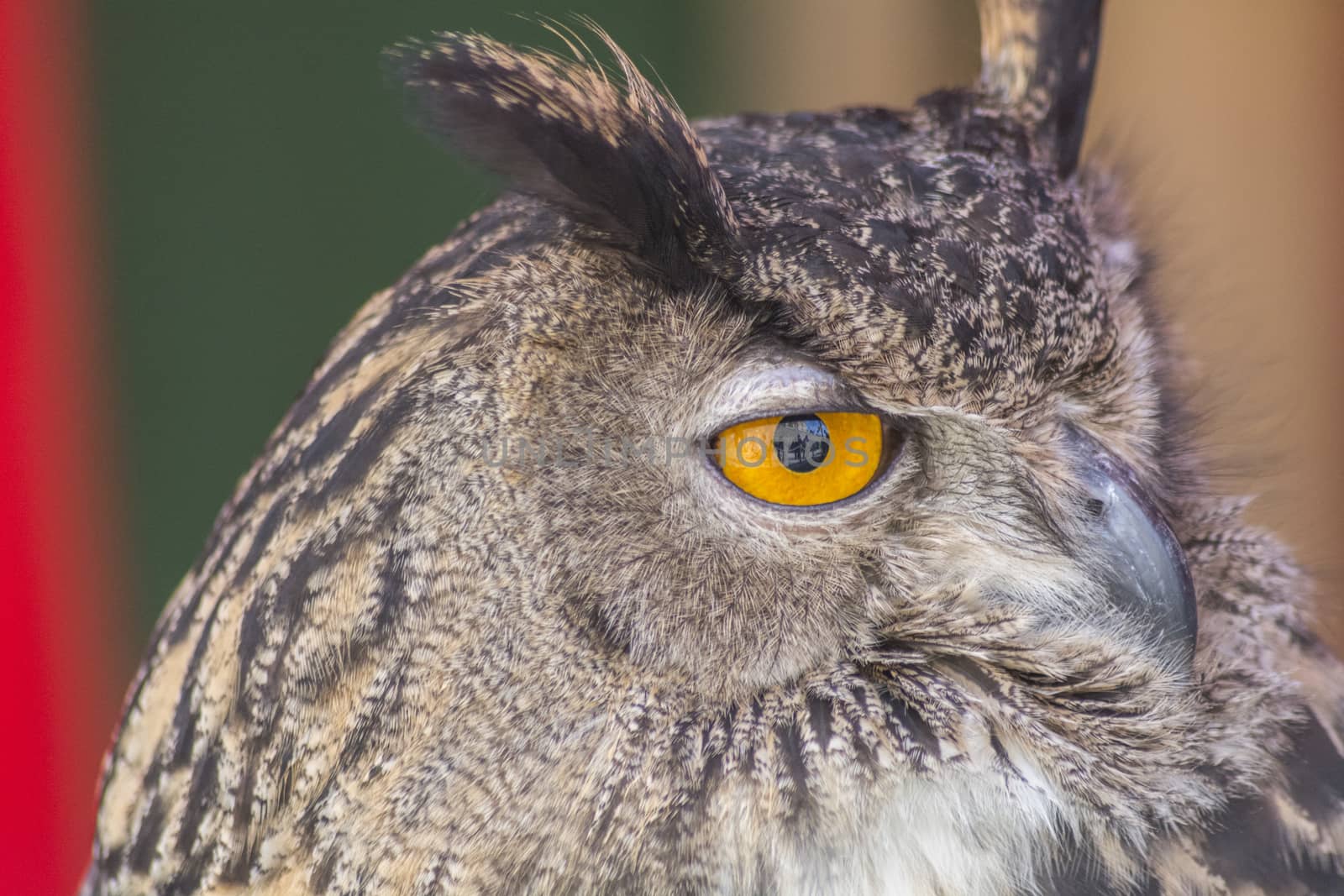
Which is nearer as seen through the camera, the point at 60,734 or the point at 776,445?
the point at 776,445

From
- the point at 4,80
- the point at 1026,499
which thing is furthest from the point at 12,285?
the point at 1026,499

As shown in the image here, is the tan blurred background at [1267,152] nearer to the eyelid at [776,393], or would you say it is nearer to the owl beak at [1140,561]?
the owl beak at [1140,561]

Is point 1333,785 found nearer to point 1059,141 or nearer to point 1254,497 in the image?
point 1254,497

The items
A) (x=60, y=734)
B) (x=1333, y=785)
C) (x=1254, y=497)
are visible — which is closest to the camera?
(x=1333, y=785)

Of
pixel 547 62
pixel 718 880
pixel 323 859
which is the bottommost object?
pixel 323 859

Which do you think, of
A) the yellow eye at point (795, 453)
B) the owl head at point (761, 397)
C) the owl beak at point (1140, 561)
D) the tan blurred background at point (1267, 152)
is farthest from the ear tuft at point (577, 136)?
the tan blurred background at point (1267, 152)

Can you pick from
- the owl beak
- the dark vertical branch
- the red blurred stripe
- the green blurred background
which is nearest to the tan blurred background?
the dark vertical branch

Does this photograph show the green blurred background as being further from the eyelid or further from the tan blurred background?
the eyelid
